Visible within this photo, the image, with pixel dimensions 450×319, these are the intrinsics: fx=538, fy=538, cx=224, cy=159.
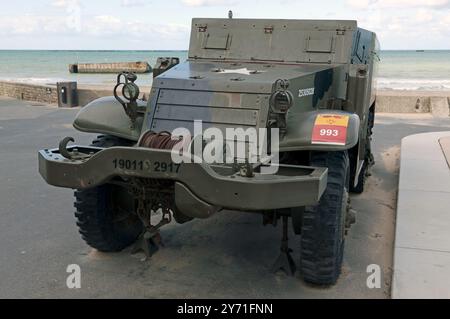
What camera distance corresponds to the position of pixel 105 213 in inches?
170

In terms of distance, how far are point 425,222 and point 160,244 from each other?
243 centimetres

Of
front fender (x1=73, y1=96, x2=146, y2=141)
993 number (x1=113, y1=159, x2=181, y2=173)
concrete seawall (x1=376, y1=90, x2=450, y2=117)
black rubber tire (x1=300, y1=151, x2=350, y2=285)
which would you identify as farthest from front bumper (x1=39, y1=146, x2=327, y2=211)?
concrete seawall (x1=376, y1=90, x2=450, y2=117)

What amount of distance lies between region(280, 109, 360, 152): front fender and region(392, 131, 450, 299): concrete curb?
104cm

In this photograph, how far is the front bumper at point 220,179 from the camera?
10.1ft

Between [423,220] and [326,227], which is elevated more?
[326,227]

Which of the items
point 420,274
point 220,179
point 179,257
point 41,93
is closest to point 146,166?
point 220,179

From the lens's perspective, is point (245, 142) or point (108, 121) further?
point (108, 121)

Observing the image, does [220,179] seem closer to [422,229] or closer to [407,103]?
[422,229]

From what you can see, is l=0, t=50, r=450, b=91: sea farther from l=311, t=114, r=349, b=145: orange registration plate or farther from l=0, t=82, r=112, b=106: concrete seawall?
l=311, t=114, r=349, b=145: orange registration plate

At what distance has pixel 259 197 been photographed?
308 centimetres

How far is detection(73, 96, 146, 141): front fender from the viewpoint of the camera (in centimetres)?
412

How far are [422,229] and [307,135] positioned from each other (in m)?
1.86
